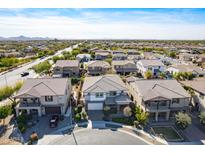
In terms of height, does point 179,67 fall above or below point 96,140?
above

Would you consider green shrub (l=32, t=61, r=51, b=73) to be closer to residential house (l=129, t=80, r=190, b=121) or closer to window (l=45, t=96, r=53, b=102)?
window (l=45, t=96, r=53, b=102)

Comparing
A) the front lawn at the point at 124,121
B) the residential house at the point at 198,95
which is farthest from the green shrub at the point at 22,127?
the residential house at the point at 198,95

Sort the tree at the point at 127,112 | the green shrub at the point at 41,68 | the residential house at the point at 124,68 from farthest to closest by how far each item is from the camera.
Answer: the residential house at the point at 124,68
the green shrub at the point at 41,68
the tree at the point at 127,112

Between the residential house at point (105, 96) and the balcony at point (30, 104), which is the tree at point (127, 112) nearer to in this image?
the residential house at point (105, 96)

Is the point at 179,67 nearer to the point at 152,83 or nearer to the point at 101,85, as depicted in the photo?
the point at 152,83

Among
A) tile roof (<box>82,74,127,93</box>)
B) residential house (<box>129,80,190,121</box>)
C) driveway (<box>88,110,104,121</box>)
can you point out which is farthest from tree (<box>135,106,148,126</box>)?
tile roof (<box>82,74,127,93</box>)

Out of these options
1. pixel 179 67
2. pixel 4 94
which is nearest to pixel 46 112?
pixel 4 94
